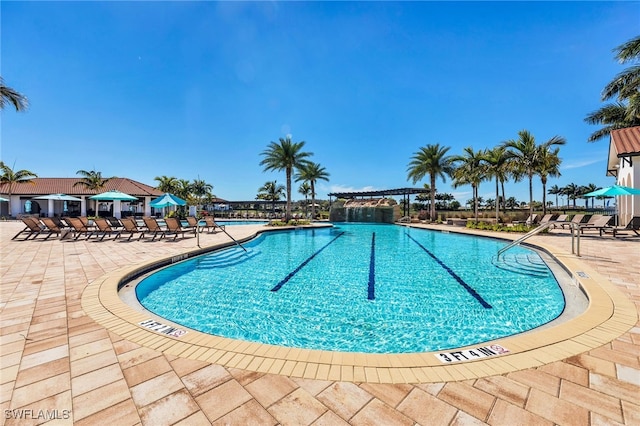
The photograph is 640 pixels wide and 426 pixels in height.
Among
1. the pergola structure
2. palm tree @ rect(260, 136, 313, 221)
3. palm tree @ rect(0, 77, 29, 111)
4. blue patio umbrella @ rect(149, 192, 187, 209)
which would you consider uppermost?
palm tree @ rect(260, 136, 313, 221)

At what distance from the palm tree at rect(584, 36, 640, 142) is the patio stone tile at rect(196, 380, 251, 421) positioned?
15606mm

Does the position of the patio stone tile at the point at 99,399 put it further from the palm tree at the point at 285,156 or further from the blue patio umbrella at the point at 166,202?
the palm tree at the point at 285,156

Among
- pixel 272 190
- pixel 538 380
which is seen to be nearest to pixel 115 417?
pixel 538 380

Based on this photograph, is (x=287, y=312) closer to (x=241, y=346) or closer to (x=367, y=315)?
(x=367, y=315)

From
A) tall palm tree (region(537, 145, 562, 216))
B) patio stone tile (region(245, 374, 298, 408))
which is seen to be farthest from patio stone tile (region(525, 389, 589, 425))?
tall palm tree (region(537, 145, 562, 216))

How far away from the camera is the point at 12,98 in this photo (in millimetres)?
9422

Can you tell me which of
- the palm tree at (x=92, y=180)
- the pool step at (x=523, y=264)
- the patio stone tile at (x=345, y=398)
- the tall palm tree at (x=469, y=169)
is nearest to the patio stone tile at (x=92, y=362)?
the patio stone tile at (x=345, y=398)

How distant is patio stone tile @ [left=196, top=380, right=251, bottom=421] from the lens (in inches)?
65.6

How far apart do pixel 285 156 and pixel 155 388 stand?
21.8 metres

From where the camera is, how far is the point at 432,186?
26.7m

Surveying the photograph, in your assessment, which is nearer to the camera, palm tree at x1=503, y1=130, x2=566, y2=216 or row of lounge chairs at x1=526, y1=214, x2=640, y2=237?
row of lounge chairs at x1=526, y1=214, x2=640, y2=237

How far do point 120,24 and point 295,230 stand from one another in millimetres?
13521

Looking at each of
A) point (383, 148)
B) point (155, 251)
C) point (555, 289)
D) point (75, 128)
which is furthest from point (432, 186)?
point (75, 128)

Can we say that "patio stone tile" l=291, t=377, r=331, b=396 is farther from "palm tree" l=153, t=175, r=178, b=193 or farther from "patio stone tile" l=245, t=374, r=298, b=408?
"palm tree" l=153, t=175, r=178, b=193
